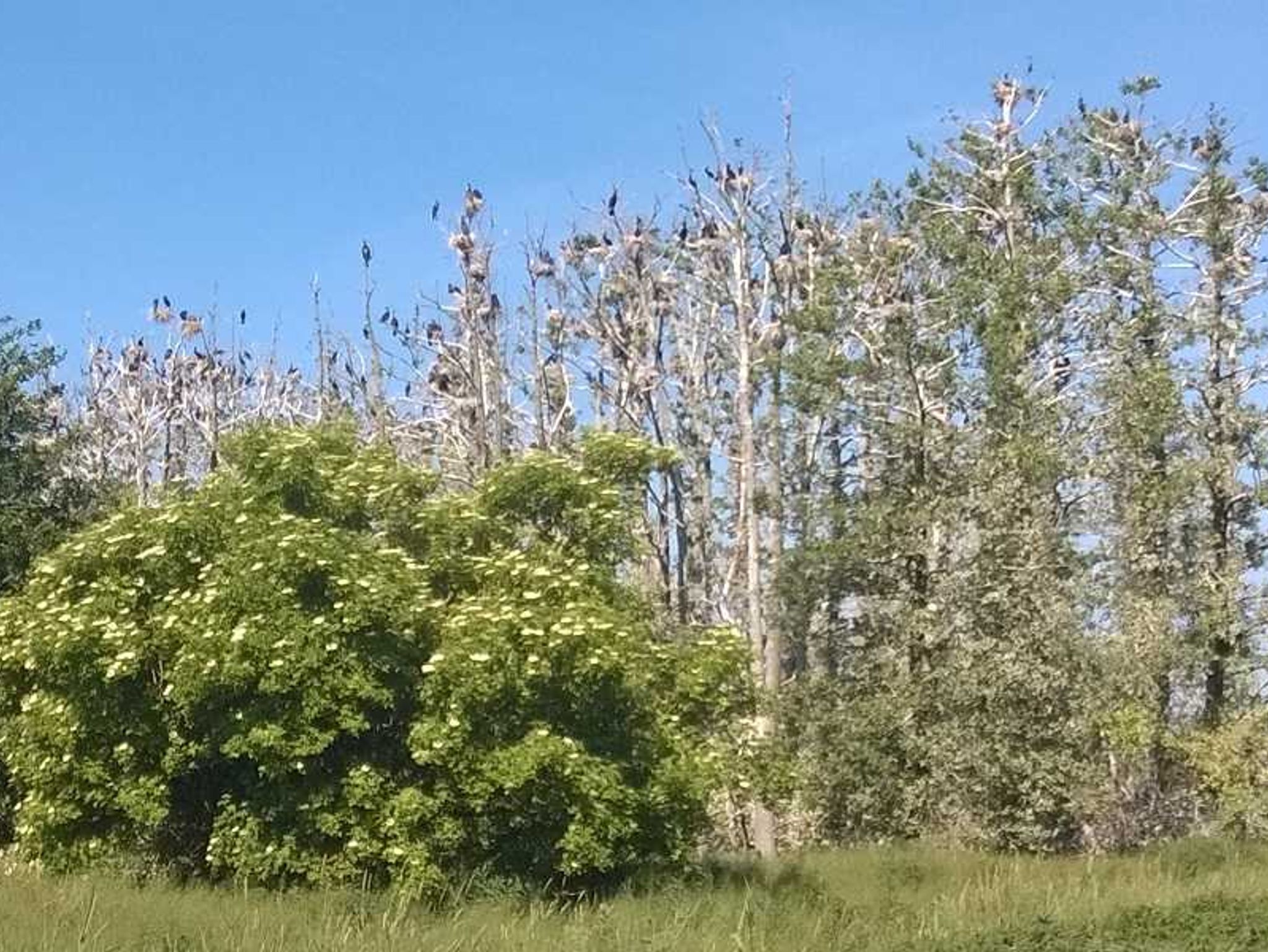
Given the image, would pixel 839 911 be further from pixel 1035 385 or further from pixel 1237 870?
pixel 1035 385

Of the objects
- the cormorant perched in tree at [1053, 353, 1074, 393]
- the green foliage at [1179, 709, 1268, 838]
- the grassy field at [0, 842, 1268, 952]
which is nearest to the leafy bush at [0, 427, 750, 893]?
the grassy field at [0, 842, 1268, 952]

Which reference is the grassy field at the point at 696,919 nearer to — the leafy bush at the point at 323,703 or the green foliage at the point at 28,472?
the leafy bush at the point at 323,703

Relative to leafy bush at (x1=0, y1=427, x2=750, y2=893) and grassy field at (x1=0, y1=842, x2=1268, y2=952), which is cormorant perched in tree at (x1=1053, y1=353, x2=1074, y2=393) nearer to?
grassy field at (x1=0, y1=842, x2=1268, y2=952)

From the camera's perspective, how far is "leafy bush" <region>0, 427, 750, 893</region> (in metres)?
14.1

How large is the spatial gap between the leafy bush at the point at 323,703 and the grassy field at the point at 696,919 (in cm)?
66

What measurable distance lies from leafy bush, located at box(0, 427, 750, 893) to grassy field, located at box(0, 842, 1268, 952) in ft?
2.15

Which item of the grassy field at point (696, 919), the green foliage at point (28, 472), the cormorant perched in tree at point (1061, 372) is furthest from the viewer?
the cormorant perched in tree at point (1061, 372)

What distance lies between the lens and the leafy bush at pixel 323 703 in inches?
556

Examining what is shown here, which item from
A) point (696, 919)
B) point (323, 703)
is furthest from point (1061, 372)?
point (323, 703)

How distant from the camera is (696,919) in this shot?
551 inches

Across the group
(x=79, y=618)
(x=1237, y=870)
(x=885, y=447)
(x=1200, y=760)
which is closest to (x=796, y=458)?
(x=885, y=447)

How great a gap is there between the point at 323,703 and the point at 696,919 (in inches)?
142

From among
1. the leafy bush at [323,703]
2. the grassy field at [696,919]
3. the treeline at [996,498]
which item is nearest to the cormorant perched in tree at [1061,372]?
the treeline at [996,498]

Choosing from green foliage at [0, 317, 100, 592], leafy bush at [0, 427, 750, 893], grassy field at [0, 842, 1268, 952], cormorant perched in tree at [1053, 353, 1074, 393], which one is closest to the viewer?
grassy field at [0, 842, 1268, 952]
